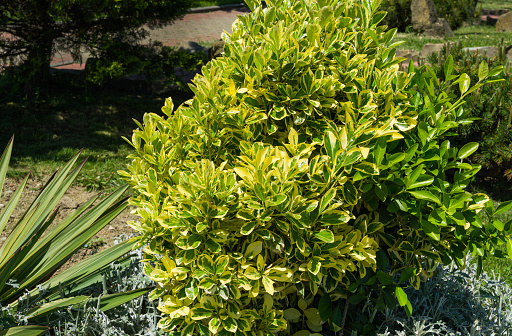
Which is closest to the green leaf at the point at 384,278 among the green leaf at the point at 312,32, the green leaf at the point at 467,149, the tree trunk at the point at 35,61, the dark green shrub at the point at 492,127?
the green leaf at the point at 467,149

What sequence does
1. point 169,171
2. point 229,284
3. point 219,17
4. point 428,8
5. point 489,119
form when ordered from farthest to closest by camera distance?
point 219,17
point 428,8
point 489,119
point 169,171
point 229,284

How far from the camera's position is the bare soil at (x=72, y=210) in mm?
3795

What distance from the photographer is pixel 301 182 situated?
5.75 feet

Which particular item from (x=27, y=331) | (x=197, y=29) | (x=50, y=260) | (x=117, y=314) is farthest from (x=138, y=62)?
(x=197, y=29)

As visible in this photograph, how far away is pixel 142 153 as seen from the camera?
2.11 meters

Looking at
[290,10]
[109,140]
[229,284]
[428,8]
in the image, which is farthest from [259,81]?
[428,8]

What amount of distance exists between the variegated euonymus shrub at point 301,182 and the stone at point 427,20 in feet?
39.5

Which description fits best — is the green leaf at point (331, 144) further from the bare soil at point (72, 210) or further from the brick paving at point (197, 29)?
the brick paving at point (197, 29)

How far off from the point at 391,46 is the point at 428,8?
40.1 ft

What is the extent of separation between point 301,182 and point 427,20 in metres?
12.8

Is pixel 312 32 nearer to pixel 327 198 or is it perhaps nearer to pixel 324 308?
pixel 327 198

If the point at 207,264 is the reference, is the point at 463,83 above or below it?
above

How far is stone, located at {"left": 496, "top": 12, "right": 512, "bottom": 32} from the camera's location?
46.9ft

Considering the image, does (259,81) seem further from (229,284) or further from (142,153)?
(229,284)
